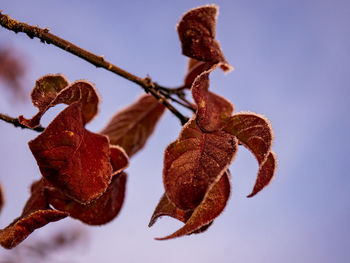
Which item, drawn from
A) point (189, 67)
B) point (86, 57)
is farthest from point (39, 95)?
point (189, 67)

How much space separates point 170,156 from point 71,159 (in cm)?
18

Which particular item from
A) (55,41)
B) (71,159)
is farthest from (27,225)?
(55,41)

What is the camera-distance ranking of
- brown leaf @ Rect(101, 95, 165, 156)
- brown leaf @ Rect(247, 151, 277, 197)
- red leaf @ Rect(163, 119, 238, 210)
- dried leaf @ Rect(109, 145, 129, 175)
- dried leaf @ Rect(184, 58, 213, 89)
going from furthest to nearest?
1. brown leaf @ Rect(101, 95, 165, 156)
2. dried leaf @ Rect(184, 58, 213, 89)
3. dried leaf @ Rect(109, 145, 129, 175)
4. brown leaf @ Rect(247, 151, 277, 197)
5. red leaf @ Rect(163, 119, 238, 210)

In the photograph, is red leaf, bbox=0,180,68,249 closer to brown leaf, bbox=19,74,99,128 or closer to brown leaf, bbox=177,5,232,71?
brown leaf, bbox=19,74,99,128

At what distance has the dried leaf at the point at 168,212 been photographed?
657 mm

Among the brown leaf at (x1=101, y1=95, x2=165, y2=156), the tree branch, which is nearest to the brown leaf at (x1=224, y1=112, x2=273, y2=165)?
the tree branch

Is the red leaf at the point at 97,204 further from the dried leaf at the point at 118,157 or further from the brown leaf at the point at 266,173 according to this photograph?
the brown leaf at the point at 266,173

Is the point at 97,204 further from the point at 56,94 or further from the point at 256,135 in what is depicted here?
the point at 256,135

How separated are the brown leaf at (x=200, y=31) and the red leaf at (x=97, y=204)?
323mm

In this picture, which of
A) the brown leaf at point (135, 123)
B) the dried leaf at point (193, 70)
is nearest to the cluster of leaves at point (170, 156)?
the dried leaf at point (193, 70)

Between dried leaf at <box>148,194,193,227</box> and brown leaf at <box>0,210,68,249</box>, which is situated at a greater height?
dried leaf at <box>148,194,193,227</box>

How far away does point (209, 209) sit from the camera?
642mm

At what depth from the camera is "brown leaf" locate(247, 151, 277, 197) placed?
2.27 ft

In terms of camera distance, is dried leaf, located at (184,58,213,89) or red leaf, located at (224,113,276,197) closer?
red leaf, located at (224,113,276,197)
